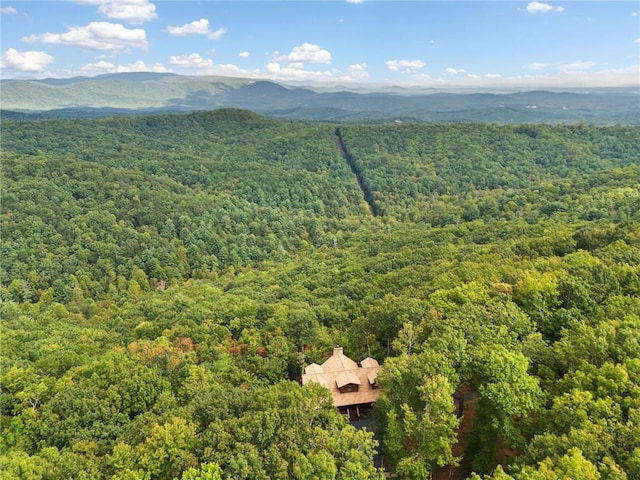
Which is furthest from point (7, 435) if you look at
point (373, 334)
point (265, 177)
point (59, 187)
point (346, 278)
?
point (265, 177)

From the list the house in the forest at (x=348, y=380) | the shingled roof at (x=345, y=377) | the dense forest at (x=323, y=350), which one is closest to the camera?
the dense forest at (x=323, y=350)

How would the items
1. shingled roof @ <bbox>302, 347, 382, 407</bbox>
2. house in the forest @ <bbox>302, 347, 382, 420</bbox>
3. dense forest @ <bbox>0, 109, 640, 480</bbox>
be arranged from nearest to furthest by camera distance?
dense forest @ <bbox>0, 109, 640, 480</bbox>, house in the forest @ <bbox>302, 347, 382, 420</bbox>, shingled roof @ <bbox>302, 347, 382, 407</bbox>

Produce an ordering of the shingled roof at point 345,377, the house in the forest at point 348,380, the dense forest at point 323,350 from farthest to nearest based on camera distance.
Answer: the shingled roof at point 345,377
the house in the forest at point 348,380
the dense forest at point 323,350

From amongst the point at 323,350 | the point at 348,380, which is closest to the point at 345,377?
the point at 348,380

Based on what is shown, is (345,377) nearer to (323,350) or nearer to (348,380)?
(348,380)

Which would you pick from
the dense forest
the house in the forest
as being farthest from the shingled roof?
the dense forest

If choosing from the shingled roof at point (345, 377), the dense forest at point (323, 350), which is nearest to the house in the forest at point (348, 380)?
the shingled roof at point (345, 377)

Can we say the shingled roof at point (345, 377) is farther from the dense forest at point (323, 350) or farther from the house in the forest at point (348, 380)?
the dense forest at point (323, 350)

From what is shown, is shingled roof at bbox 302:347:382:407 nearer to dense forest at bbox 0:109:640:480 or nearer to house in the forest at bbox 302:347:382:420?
house in the forest at bbox 302:347:382:420
